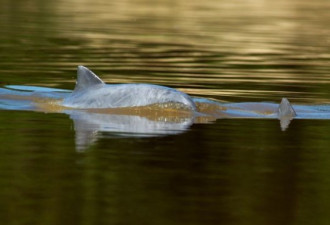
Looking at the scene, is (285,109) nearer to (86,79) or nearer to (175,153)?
(86,79)

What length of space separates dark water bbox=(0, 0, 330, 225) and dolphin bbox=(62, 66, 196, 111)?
850mm

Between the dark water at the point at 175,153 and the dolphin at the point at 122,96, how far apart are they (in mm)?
850

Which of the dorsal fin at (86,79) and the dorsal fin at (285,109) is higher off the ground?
the dorsal fin at (86,79)

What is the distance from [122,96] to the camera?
62.0ft

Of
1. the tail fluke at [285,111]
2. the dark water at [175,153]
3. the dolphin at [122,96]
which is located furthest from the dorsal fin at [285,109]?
the dolphin at [122,96]

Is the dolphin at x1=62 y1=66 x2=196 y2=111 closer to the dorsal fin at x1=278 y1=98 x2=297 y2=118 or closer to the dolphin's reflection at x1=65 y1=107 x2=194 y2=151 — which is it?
the dolphin's reflection at x1=65 y1=107 x2=194 y2=151

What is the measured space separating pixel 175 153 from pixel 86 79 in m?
5.13

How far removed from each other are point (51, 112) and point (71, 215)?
8015 mm

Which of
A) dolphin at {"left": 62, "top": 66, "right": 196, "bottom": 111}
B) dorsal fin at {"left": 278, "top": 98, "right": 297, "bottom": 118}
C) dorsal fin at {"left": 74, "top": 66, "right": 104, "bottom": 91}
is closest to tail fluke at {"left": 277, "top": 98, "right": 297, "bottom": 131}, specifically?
dorsal fin at {"left": 278, "top": 98, "right": 297, "bottom": 118}

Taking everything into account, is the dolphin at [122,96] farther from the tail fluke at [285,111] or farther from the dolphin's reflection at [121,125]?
the tail fluke at [285,111]

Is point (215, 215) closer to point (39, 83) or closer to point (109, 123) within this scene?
point (109, 123)

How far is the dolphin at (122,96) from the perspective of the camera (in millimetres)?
18761

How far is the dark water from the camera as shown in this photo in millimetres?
11141

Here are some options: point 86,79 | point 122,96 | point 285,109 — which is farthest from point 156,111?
point 285,109
